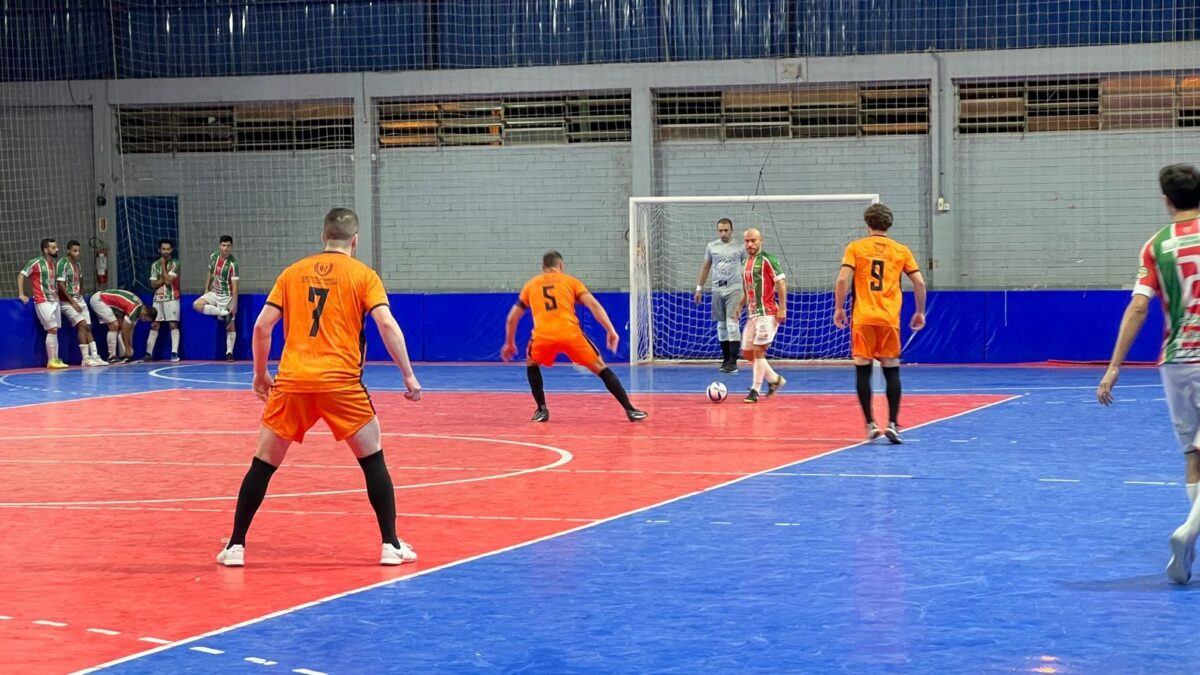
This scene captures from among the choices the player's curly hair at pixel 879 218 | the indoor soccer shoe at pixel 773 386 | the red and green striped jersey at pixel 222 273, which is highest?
the player's curly hair at pixel 879 218

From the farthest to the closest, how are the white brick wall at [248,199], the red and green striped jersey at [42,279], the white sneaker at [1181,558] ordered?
the white brick wall at [248,199] < the red and green striped jersey at [42,279] < the white sneaker at [1181,558]

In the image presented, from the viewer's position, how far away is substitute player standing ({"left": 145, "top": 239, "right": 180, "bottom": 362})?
2816 cm

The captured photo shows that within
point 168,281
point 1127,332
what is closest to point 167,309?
point 168,281

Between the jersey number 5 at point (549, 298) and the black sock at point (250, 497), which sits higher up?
the jersey number 5 at point (549, 298)

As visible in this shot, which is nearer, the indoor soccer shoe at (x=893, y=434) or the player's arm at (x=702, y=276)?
the indoor soccer shoe at (x=893, y=434)

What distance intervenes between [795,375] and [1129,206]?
24.9ft

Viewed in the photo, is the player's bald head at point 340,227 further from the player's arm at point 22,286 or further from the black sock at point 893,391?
the player's arm at point 22,286

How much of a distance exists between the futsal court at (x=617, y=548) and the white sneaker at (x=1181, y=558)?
67 millimetres

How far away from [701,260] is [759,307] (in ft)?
31.7

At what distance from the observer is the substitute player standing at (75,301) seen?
2706cm

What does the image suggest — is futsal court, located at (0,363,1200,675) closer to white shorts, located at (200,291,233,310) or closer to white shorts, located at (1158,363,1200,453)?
white shorts, located at (1158,363,1200,453)

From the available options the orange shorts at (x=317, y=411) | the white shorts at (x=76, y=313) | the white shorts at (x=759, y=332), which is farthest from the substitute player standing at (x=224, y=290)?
the orange shorts at (x=317, y=411)

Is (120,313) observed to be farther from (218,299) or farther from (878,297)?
(878,297)

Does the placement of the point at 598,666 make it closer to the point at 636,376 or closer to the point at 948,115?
the point at 636,376
